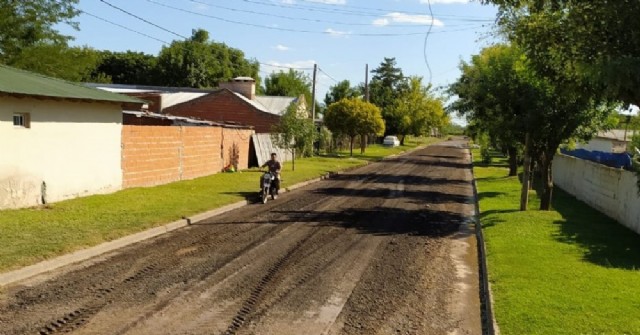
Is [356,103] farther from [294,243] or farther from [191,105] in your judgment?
[294,243]

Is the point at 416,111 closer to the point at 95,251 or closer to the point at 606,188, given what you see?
the point at 606,188

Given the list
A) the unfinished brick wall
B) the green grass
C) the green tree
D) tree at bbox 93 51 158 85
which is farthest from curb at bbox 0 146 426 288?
tree at bbox 93 51 158 85

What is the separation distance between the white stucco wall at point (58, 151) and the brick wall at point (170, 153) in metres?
0.74

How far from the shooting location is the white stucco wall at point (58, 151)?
1342 cm

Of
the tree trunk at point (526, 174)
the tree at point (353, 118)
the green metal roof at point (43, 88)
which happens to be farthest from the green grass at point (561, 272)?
the tree at point (353, 118)

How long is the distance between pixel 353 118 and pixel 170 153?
29.6 metres

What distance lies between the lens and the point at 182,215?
1400 cm

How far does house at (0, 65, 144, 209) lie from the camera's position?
13.4m

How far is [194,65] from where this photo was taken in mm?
86312

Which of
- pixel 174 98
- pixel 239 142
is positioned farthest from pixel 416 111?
pixel 239 142

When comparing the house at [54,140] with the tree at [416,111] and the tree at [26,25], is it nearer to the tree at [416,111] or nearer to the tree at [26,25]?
the tree at [26,25]

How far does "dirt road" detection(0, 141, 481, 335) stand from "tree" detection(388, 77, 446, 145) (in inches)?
2701

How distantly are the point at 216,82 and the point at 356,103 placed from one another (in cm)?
4269

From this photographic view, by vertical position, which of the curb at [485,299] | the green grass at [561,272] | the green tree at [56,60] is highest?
the green tree at [56,60]
